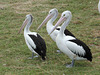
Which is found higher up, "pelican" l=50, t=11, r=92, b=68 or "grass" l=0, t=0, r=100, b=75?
"pelican" l=50, t=11, r=92, b=68

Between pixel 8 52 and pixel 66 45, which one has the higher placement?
pixel 66 45

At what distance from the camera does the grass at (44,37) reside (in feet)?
17.5

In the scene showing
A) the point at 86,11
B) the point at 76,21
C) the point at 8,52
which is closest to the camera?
the point at 8,52

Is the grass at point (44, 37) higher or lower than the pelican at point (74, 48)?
lower

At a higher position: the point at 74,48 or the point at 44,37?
the point at 74,48

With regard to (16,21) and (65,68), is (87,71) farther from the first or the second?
(16,21)

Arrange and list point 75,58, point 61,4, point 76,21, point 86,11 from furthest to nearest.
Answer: point 61,4 → point 86,11 → point 76,21 → point 75,58

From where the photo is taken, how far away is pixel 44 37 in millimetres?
7742

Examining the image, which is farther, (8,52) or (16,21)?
(16,21)

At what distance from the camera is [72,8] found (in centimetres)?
1110

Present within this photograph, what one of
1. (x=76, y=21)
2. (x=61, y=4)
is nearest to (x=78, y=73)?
(x=76, y=21)

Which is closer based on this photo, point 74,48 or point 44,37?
point 74,48

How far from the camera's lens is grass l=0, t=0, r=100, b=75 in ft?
17.5

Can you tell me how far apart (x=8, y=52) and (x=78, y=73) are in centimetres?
226
